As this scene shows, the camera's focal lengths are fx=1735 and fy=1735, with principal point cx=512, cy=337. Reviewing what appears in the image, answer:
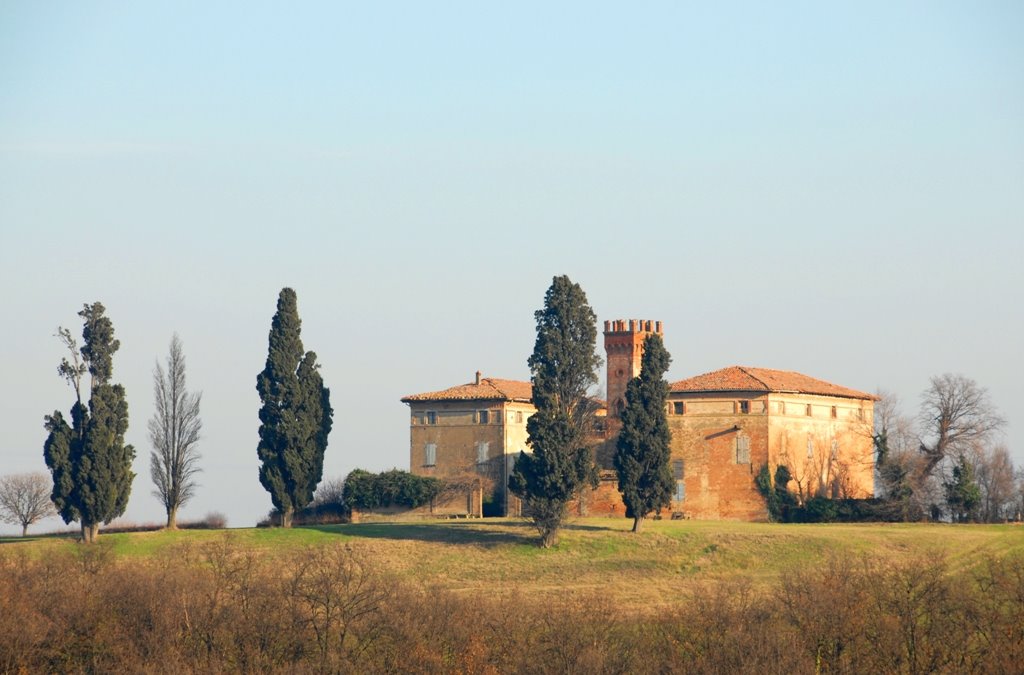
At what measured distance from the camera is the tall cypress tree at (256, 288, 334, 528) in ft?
228

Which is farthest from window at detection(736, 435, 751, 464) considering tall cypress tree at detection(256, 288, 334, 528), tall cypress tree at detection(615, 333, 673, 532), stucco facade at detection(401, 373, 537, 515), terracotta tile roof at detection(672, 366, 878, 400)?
tall cypress tree at detection(256, 288, 334, 528)

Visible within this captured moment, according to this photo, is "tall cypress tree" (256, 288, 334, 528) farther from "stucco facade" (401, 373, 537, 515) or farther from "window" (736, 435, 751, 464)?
"window" (736, 435, 751, 464)

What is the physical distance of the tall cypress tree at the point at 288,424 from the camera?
69562 millimetres

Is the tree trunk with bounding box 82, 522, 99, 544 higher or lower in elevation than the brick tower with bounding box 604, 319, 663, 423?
lower

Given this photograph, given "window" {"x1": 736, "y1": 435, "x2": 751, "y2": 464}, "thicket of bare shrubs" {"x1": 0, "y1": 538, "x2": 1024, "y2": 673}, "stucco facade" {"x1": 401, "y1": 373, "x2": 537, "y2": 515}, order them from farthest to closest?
"stucco facade" {"x1": 401, "y1": 373, "x2": 537, "y2": 515} < "window" {"x1": 736, "y1": 435, "x2": 751, "y2": 464} < "thicket of bare shrubs" {"x1": 0, "y1": 538, "x2": 1024, "y2": 673}

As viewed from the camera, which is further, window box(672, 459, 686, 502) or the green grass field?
window box(672, 459, 686, 502)

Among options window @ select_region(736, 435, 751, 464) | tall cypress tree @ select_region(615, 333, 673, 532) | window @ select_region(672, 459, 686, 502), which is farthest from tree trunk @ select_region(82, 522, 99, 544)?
window @ select_region(736, 435, 751, 464)

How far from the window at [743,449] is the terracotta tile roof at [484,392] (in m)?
9.30

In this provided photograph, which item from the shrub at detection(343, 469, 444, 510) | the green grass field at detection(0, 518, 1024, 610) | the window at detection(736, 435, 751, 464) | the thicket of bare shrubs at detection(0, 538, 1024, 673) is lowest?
the thicket of bare shrubs at detection(0, 538, 1024, 673)

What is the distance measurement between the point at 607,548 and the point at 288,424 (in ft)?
48.1

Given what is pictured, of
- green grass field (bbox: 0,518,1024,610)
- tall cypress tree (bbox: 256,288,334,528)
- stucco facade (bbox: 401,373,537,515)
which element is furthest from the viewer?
stucco facade (bbox: 401,373,537,515)

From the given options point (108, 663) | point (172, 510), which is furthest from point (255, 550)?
point (108, 663)

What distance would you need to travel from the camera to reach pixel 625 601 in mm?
56531

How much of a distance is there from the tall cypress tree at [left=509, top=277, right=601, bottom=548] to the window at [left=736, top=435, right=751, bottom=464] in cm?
847
